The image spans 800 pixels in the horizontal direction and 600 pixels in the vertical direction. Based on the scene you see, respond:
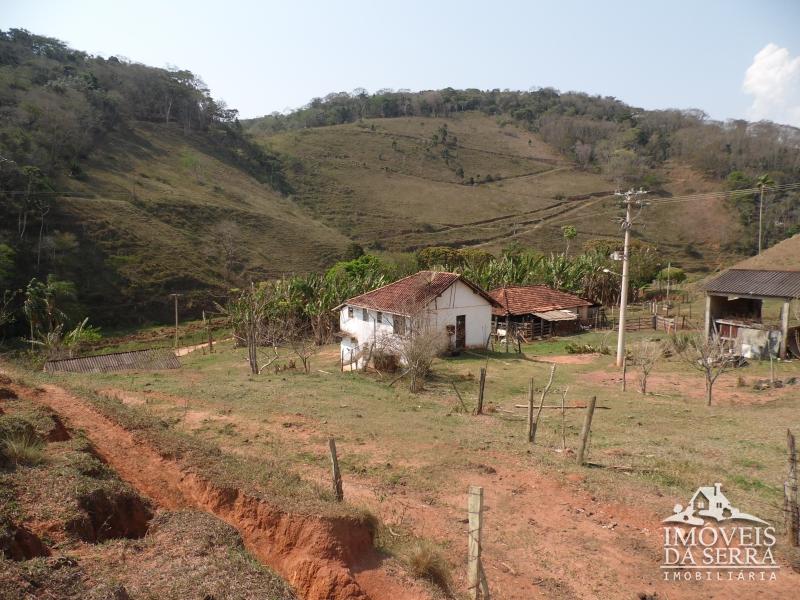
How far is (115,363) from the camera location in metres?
25.3

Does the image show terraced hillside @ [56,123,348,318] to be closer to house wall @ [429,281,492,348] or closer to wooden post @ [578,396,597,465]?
house wall @ [429,281,492,348]

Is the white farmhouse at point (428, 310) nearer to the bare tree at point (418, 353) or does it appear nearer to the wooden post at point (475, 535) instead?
the bare tree at point (418, 353)

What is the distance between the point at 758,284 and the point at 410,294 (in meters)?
16.4

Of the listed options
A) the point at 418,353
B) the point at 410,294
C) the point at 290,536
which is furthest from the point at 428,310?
the point at 290,536

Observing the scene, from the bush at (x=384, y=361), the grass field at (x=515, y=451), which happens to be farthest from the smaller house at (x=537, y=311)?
the grass field at (x=515, y=451)

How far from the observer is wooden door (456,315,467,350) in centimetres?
2983

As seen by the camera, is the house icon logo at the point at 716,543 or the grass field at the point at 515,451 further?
the grass field at the point at 515,451

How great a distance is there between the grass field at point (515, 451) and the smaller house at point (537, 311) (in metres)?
12.2

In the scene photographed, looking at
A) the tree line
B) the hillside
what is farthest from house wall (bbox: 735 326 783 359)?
the tree line

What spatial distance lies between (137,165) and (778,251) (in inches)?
2543

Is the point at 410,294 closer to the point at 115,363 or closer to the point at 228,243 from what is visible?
the point at 115,363

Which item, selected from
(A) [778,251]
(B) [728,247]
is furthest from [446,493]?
(B) [728,247]

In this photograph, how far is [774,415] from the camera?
16.4 m

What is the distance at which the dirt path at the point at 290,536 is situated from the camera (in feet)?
21.4
